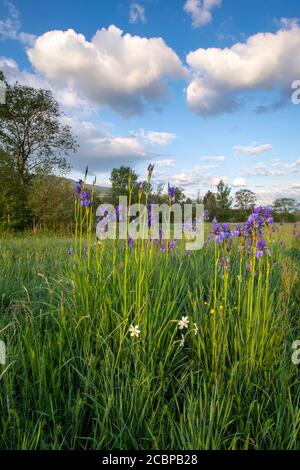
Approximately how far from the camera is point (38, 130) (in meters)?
29.9

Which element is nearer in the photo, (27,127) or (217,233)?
(217,233)

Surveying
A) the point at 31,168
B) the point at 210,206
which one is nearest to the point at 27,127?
the point at 31,168

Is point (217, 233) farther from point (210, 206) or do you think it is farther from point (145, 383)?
point (210, 206)

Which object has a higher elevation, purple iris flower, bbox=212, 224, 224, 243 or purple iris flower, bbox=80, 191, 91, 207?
purple iris flower, bbox=80, 191, 91, 207

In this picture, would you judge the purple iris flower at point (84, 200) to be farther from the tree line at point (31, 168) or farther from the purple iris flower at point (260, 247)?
the tree line at point (31, 168)

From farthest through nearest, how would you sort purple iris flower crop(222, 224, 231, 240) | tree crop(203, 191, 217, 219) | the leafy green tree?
the leafy green tree → tree crop(203, 191, 217, 219) → purple iris flower crop(222, 224, 231, 240)

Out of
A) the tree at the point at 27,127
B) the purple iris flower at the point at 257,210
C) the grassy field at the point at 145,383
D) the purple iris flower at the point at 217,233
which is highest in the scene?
the tree at the point at 27,127

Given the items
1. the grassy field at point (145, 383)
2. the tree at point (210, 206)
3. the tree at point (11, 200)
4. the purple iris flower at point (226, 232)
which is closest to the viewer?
the grassy field at point (145, 383)

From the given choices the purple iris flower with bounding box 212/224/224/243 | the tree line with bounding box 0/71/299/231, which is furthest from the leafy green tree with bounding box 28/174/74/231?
the purple iris flower with bounding box 212/224/224/243

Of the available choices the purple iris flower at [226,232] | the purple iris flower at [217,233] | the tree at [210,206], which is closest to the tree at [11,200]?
the tree at [210,206]

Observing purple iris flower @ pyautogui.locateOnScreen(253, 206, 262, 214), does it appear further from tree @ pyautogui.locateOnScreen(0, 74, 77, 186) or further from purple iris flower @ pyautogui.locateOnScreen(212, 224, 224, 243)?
tree @ pyautogui.locateOnScreen(0, 74, 77, 186)
